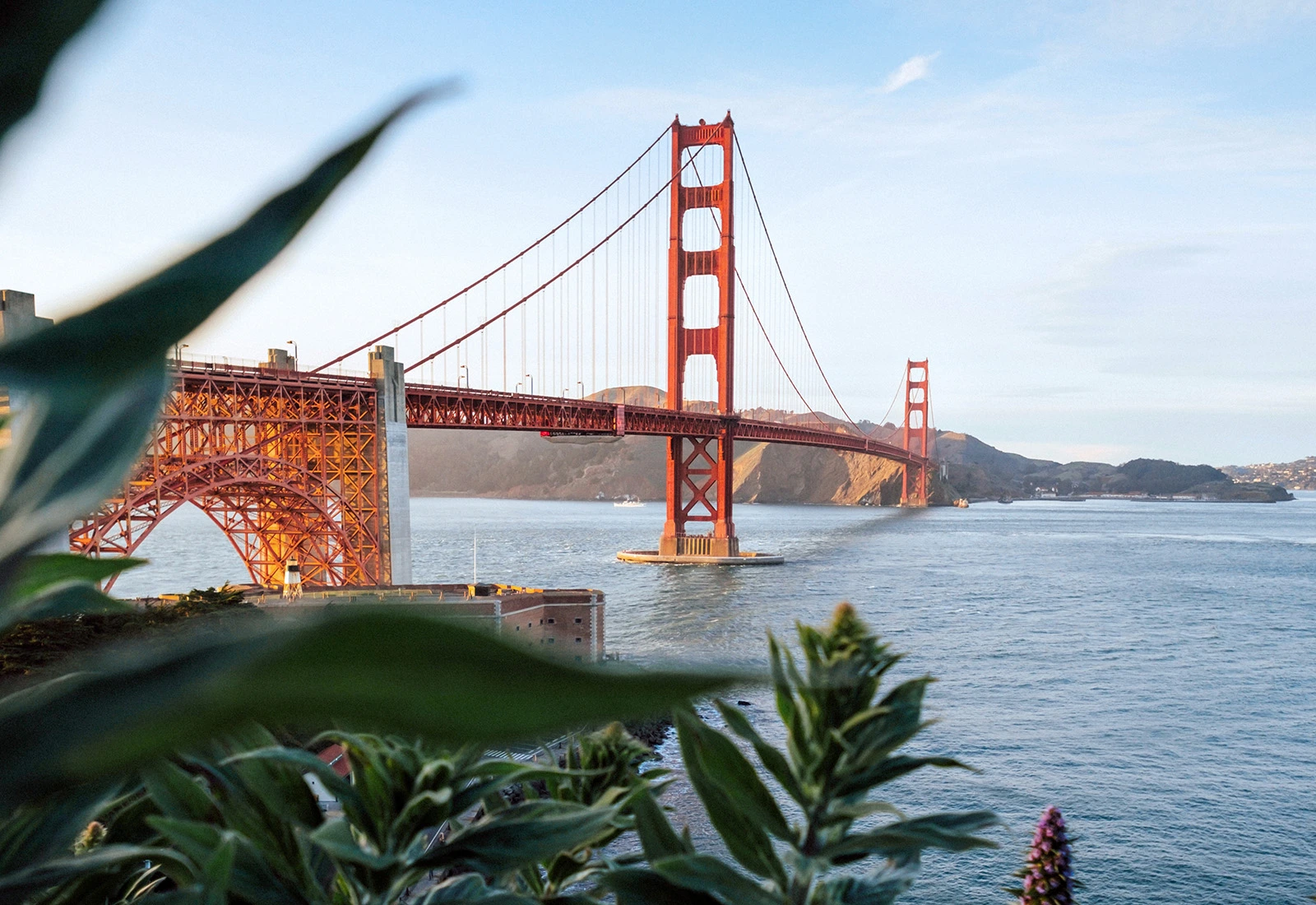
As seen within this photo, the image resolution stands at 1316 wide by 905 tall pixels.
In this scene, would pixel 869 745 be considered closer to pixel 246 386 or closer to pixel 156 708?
pixel 156 708

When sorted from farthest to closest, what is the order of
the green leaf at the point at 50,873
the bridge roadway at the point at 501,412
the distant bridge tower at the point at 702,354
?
the distant bridge tower at the point at 702,354
the bridge roadway at the point at 501,412
the green leaf at the point at 50,873

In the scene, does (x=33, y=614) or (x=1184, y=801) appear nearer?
(x=33, y=614)

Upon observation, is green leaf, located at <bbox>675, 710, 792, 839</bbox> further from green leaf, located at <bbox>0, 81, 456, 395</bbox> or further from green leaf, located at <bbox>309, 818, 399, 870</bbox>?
green leaf, located at <bbox>0, 81, 456, 395</bbox>

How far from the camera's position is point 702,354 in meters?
64.9

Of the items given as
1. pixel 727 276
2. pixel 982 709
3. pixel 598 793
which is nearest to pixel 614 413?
pixel 727 276

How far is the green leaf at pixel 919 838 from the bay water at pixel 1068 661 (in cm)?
8

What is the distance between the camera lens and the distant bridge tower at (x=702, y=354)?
199ft

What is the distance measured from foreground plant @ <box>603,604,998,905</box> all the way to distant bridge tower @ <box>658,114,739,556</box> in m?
56.7

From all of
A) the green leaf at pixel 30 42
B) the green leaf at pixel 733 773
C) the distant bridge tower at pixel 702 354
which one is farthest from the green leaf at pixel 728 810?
the distant bridge tower at pixel 702 354

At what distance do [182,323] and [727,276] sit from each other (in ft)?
214

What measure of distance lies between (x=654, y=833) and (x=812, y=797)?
18 centimetres

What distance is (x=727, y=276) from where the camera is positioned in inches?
2542

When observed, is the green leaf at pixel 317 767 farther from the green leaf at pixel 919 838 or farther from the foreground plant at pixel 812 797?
the green leaf at pixel 919 838

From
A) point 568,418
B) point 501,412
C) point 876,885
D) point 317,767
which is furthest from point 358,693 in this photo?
point 568,418
